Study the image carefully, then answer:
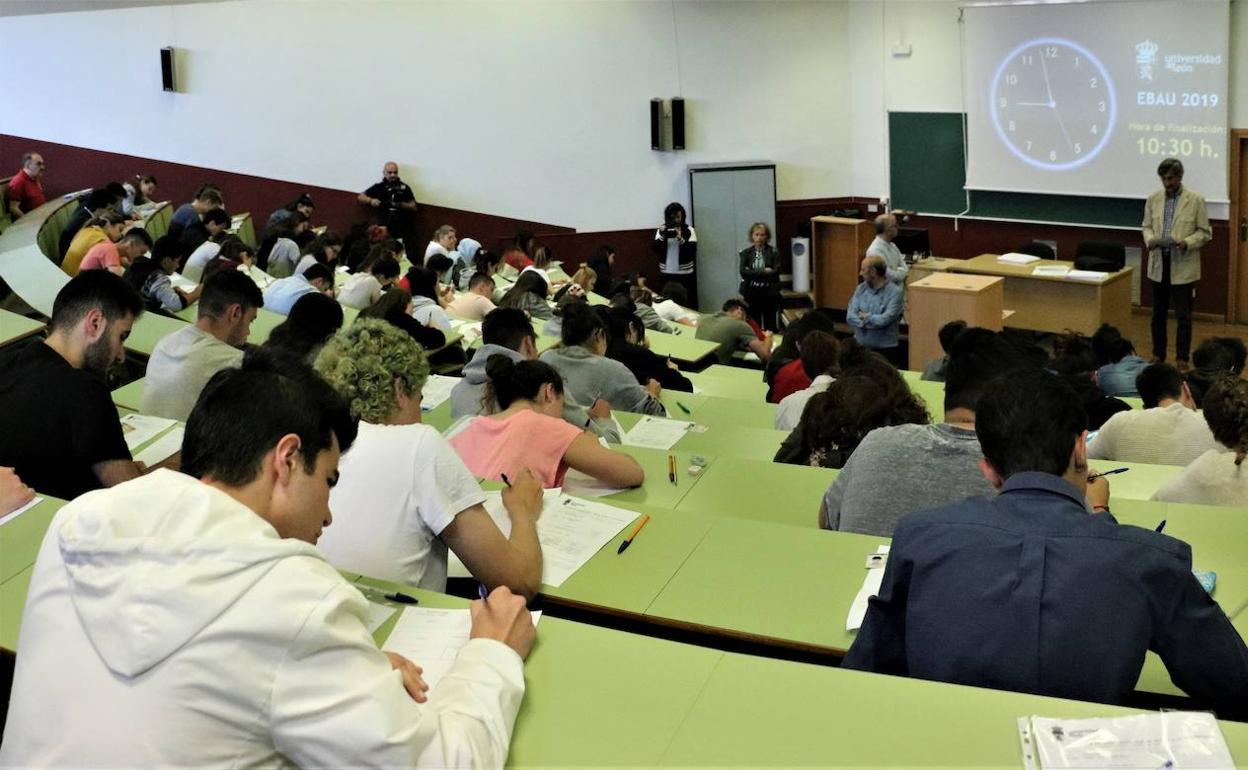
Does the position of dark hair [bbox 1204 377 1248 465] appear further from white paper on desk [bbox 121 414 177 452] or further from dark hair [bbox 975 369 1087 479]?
white paper on desk [bbox 121 414 177 452]

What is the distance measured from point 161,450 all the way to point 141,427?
1.14ft

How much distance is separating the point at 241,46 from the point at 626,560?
38.8 ft

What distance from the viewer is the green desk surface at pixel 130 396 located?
5.08 metres

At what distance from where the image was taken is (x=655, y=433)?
15.3 ft

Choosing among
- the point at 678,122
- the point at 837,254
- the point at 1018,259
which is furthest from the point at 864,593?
the point at 678,122

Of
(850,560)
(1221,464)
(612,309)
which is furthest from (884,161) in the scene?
(850,560)

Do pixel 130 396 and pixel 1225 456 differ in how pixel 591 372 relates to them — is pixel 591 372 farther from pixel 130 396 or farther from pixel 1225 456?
pixel 1225 456

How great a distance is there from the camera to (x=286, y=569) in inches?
64.1

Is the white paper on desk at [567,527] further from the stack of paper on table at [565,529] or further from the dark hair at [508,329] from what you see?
the dark hair at [508,329]

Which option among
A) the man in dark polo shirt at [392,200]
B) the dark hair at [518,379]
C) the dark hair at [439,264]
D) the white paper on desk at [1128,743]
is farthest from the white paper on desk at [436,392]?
the man in dark polo shirt at [392,200]

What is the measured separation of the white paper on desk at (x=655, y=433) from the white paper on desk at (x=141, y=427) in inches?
64.3

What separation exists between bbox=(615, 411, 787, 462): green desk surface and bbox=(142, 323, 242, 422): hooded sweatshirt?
1.59m

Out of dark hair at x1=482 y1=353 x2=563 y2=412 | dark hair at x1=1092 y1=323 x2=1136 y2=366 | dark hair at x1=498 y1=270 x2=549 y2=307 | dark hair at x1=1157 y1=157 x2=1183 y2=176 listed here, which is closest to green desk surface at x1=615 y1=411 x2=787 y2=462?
dark hair at x1=482 y1=353 x2=563 y2=412

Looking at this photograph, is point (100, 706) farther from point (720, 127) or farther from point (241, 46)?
point (241, 46)
